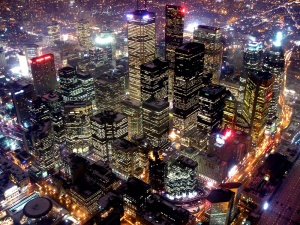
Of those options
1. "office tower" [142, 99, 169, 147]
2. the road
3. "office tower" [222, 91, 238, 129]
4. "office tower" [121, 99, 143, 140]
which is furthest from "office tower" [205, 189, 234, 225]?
"office tower" [121, 99, 143, 140]

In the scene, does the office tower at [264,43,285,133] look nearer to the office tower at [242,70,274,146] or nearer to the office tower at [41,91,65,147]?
the office tower at [242,70,274,146]

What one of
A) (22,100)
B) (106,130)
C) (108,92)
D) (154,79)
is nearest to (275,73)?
(154,79)

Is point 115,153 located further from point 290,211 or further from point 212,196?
point 290,211

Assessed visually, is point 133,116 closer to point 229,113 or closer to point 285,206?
point 229,113

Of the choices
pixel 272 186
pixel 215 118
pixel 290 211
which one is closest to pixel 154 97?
pixel 215 118

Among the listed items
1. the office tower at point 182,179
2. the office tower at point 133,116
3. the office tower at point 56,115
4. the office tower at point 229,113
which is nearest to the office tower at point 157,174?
the office tower at point 182,179

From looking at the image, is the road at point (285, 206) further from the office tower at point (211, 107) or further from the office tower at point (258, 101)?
the office tower at point (211, 107)
